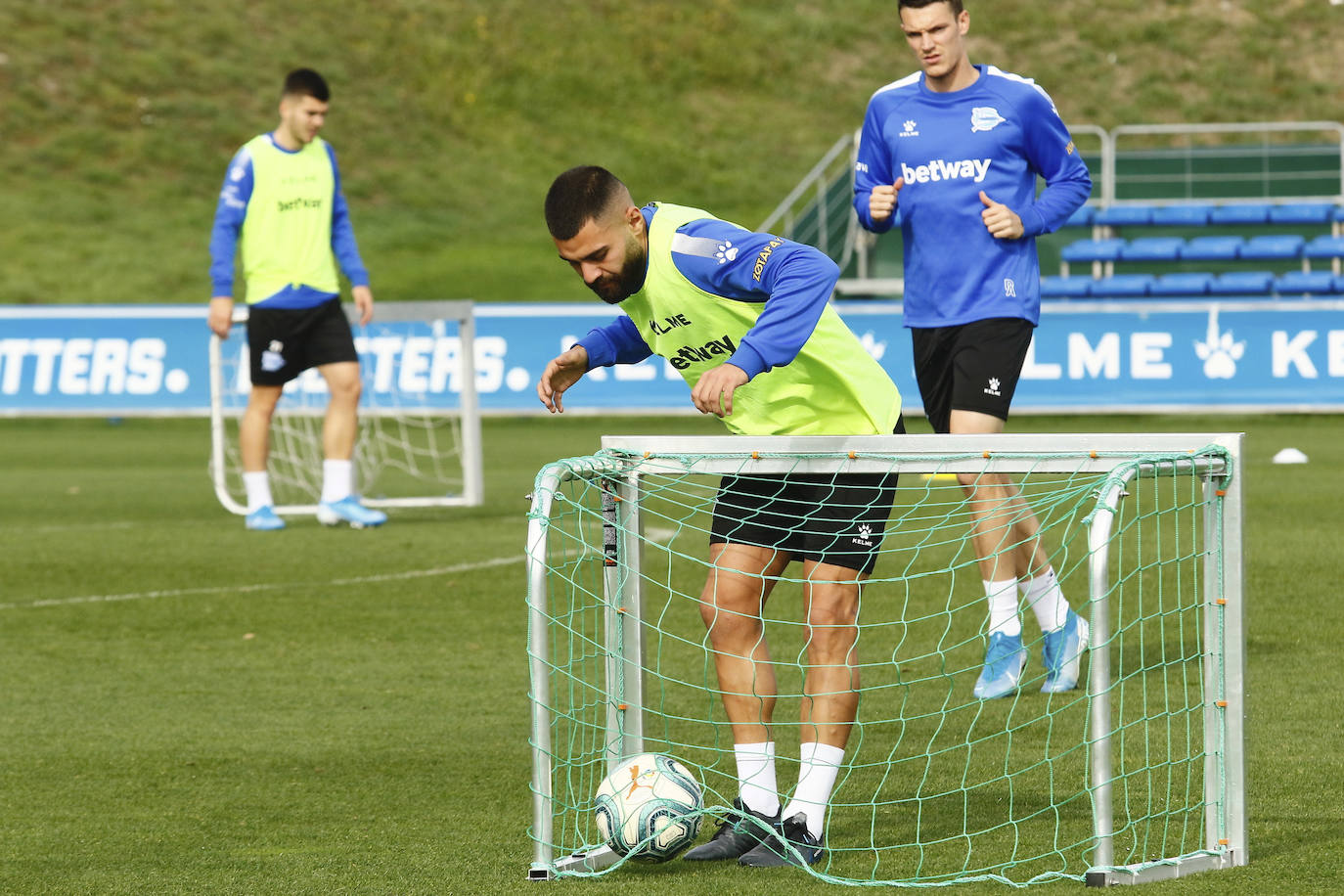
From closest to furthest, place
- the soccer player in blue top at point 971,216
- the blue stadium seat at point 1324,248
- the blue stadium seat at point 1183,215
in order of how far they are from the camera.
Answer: the soccer player in blue top at point 971,216
the blue stadium seat at point 1324,248
the blue stadium seat at point 1183,215

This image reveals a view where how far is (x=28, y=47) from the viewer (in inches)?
1256

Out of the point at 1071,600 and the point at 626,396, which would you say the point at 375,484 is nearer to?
the point at 626,396

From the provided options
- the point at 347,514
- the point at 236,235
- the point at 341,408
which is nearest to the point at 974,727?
the point at 341,408

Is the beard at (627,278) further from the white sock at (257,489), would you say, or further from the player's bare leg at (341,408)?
the white sock at (257,489)

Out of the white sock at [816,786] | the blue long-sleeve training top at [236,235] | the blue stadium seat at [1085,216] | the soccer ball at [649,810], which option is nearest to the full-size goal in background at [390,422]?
the blue long-sleeve training top at [236,235]

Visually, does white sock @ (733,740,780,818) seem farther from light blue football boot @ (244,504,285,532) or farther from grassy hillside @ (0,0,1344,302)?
grassy hillside @ (0,0,1344,302)

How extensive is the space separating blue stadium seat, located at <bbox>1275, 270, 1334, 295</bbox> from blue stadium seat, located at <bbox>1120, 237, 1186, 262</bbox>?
51.9 inches

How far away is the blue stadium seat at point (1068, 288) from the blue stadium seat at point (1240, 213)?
2.35 metres

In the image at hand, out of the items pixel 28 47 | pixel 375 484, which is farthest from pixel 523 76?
pixel 375 484

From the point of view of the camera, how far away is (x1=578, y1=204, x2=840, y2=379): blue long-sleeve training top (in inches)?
146

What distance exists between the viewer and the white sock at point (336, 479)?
9945 mm

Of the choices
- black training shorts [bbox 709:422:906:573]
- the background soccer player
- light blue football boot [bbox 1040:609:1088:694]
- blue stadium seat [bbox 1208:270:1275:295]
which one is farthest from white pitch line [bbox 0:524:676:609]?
blue stadium seat [bbox 1208:270:1275:295]

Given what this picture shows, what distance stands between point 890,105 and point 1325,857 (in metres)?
2.94

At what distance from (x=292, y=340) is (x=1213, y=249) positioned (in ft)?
44.7
